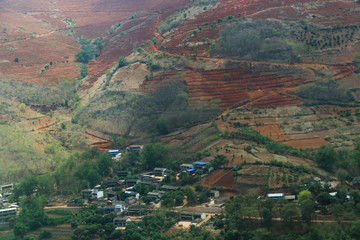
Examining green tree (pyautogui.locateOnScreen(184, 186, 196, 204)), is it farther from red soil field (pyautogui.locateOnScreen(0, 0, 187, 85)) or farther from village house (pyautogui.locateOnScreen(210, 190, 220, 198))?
red soil field (pyautogui.locateOnScreen(0, 0, 187, 85))

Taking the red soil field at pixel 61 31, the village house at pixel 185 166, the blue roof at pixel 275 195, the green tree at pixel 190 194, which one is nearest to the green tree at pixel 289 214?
the blue roof at pixel 275 195

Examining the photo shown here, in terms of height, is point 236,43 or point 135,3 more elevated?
point 135,3

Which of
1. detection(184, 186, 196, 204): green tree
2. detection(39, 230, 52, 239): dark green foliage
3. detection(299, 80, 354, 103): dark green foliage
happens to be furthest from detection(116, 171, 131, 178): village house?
detection(299, 80, 354, 103): dark green foliage

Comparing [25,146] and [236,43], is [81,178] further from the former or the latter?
[236,43]

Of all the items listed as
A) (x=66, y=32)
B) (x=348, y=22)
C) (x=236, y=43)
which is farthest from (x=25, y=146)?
(x=66, y=32)

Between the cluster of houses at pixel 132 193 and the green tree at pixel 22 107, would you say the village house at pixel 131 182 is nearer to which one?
the cluster of houses at pixel 132 193

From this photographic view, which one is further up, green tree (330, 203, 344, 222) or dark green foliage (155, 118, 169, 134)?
dark green foliage (155, 118, 169, 134)
